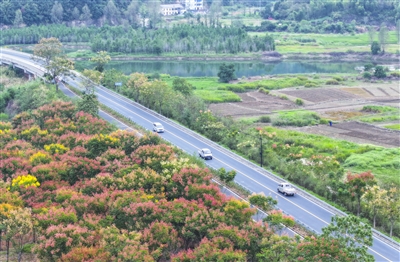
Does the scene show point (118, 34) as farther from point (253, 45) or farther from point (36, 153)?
point (36, 153)

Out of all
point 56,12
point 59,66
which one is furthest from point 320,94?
point 56,12

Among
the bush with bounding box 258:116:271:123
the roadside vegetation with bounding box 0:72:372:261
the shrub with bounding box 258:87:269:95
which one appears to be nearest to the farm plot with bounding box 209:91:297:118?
the shrub with bounding box 258:87:269:95

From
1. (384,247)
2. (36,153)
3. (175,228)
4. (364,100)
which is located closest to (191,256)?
(175,228)

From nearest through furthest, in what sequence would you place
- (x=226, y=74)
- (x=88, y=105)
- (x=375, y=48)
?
(x=88, y=105)
(x=226, y=74)
(x=375, y=48)

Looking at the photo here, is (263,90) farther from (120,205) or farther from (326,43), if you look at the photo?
(326,43)

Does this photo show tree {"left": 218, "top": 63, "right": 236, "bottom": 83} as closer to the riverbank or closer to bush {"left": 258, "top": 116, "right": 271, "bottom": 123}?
the riverbank

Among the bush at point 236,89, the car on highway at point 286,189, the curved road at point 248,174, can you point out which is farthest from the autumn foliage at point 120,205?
the bush at point 236,89
